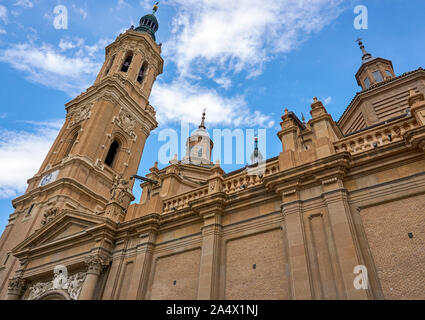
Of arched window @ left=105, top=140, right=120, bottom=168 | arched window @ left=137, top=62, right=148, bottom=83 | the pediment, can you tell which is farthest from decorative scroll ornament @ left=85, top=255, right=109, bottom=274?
arched window @ left=137, top=62, right=148, bottom=83

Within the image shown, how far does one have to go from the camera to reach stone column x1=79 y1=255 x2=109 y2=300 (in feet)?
41.5

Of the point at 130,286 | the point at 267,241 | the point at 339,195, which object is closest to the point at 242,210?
the point at 267,241

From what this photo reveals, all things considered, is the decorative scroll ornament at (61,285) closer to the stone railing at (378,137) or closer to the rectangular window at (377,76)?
the stone railing at (378,137)

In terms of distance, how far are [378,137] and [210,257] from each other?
6.59 m

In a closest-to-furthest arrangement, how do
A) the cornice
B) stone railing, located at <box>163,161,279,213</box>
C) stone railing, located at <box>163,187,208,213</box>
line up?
stone railing, located at <box>163,161,279,213</box> → stone railing, located at <box>163,187,208,213</box> → the cornice

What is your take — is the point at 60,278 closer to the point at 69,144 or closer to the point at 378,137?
the point at 378,137

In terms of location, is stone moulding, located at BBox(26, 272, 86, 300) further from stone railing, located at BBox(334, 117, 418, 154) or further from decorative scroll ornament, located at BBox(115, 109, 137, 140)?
decorative scroll ornament, located at BBox(115, 109, 137, 140)

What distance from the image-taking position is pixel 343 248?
28.7 ft

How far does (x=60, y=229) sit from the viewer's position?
16703 millimetres

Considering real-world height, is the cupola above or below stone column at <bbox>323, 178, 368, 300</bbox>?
above

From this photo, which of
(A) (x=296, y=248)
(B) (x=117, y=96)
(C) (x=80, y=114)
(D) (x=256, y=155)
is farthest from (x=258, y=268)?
(D) (x=256, y=155)

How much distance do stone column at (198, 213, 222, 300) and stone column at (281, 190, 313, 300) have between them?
254cm
